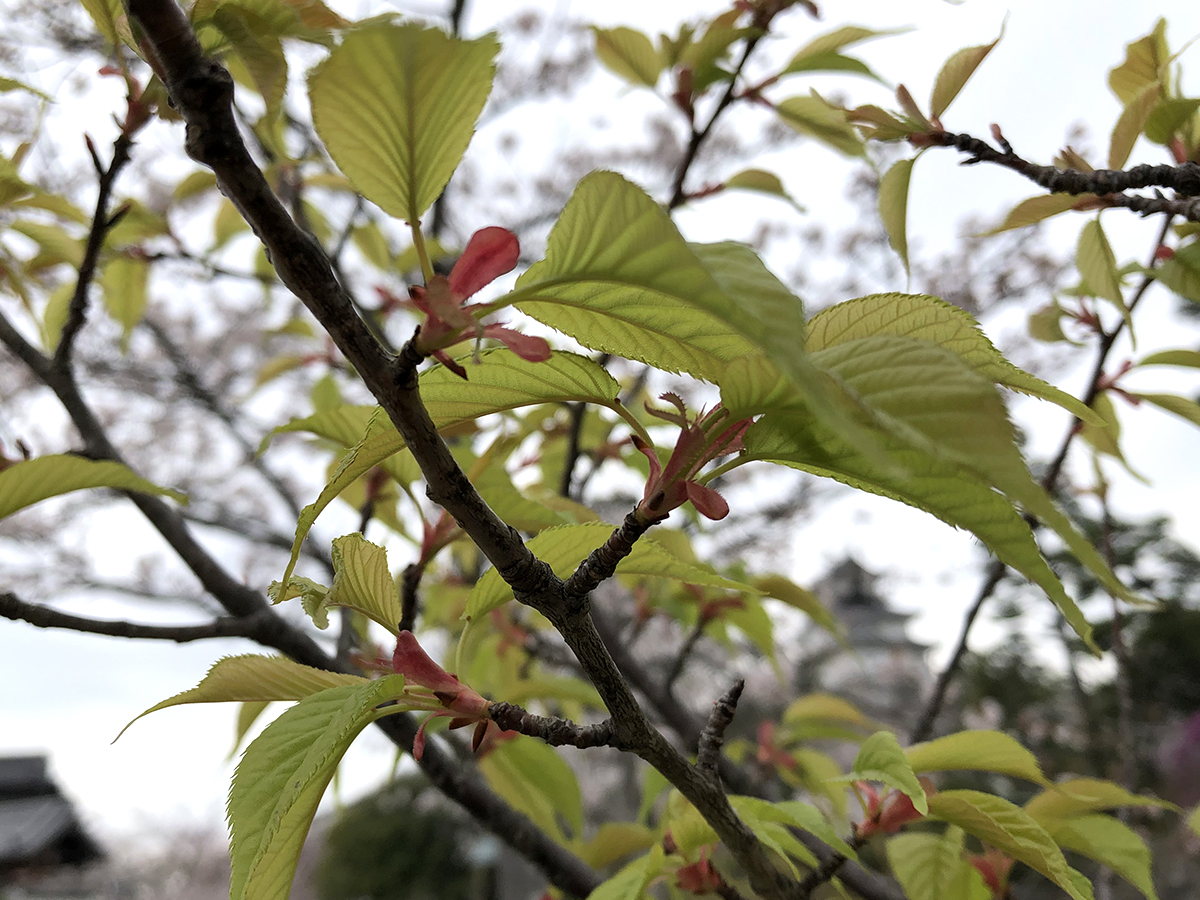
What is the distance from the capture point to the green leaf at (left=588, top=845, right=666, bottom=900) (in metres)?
0.49

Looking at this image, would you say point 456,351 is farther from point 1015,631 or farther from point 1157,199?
point 1015,631

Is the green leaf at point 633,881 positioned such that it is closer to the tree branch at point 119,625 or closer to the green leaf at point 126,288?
the tree branch at point 119,625

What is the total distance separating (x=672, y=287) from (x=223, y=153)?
16 centimetres

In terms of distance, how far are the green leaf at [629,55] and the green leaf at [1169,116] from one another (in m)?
0.59

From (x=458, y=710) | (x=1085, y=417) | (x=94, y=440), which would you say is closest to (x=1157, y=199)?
(x=1085, y=417)

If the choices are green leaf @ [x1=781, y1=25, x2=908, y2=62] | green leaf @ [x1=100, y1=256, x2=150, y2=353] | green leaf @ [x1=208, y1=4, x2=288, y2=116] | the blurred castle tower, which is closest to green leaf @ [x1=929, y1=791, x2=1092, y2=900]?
green leaf @ [x1=208, y1=4, x2=288, y2=116]

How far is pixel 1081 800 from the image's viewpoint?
552 millimetres

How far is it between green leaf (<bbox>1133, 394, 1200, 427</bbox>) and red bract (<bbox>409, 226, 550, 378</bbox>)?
70cm

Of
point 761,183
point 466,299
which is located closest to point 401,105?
point 466,299

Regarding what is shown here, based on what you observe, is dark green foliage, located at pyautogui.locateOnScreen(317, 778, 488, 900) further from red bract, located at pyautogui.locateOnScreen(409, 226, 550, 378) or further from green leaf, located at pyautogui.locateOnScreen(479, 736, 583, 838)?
red bract, located at pyautogui.locateOnScreen(409, 226, 550, 378)

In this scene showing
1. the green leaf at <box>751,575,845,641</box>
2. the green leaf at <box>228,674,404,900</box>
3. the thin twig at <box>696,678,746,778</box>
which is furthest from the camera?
the green leaf at <box>751,575,845,641</box>

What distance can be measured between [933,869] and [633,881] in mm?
280

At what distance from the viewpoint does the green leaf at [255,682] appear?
1.26 feet

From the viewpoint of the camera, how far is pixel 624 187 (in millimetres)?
230
